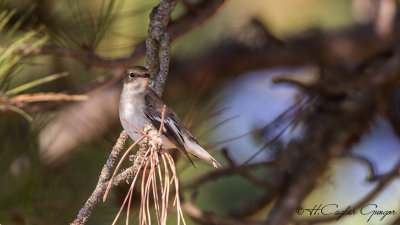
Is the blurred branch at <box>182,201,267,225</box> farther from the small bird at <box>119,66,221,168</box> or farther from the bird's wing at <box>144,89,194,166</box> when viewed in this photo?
the bird's wing at <box>144,89,194,166</box>

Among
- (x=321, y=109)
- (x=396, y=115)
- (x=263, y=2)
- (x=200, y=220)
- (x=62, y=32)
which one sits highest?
(x=263, y=2)

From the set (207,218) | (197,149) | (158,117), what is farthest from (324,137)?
(158,117)

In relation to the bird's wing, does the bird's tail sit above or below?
below

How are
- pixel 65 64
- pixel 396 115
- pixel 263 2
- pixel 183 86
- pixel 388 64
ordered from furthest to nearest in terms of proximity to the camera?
pixel 263 2 → pixel 183 86 → pixel 65 64 → pixel 396 115 → pixel 388 64

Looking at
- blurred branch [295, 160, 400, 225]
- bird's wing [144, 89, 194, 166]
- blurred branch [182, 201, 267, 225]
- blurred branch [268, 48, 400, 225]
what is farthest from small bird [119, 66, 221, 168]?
blurred branch [268, 48, 400, 225]

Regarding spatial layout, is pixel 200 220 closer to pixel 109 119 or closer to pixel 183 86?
pixel 109 119

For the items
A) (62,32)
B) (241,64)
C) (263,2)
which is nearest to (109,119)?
(62,32)

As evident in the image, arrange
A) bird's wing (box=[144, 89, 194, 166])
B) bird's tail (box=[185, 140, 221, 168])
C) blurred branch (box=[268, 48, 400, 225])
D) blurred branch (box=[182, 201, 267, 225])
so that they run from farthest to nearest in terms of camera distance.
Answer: blurred branch (box=[268, 48, 400, 225]) → blurred branch (box=[182, 201, 267, 225]) → bird's tail (box=[185, 140, 221, 168]) → bird's wing (box=[144, 89, 194, 166])

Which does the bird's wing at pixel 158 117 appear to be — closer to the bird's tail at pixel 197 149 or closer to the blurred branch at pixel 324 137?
the bird's tail at pixel 197 149

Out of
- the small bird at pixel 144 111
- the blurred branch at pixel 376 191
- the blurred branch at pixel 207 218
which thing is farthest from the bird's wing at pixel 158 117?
the blurred branch at pixel 376 191
